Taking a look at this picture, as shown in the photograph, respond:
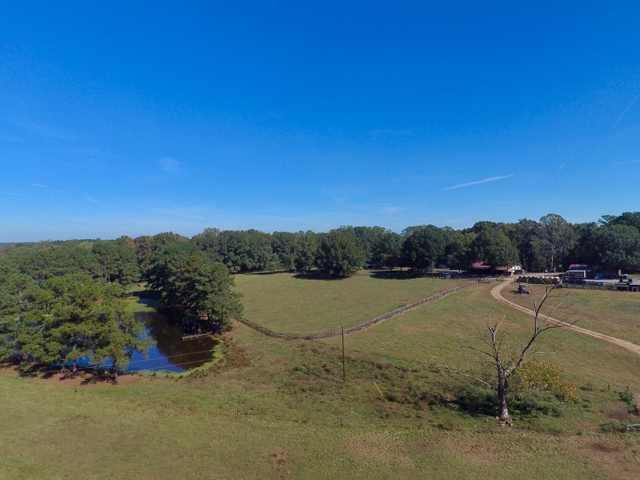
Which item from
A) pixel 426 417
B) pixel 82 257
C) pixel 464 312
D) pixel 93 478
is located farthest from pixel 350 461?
pixel 82 257

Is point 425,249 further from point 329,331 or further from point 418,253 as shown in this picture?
point 329,331

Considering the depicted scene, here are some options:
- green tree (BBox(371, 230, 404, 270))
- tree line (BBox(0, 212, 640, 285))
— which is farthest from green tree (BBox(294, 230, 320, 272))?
green tree (BBox(371, 230, 404, 270))

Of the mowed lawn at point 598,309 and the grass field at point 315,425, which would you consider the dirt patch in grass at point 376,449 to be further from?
the mowed lawn at point 598,309

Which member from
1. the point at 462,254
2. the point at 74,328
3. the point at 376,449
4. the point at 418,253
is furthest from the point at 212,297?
the point at 462,254

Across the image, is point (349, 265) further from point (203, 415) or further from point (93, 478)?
point (93, 478)

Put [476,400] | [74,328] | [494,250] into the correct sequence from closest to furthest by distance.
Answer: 1. [476,400]
2. [74,328]
3. [494,250]

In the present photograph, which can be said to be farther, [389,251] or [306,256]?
[306,256]
